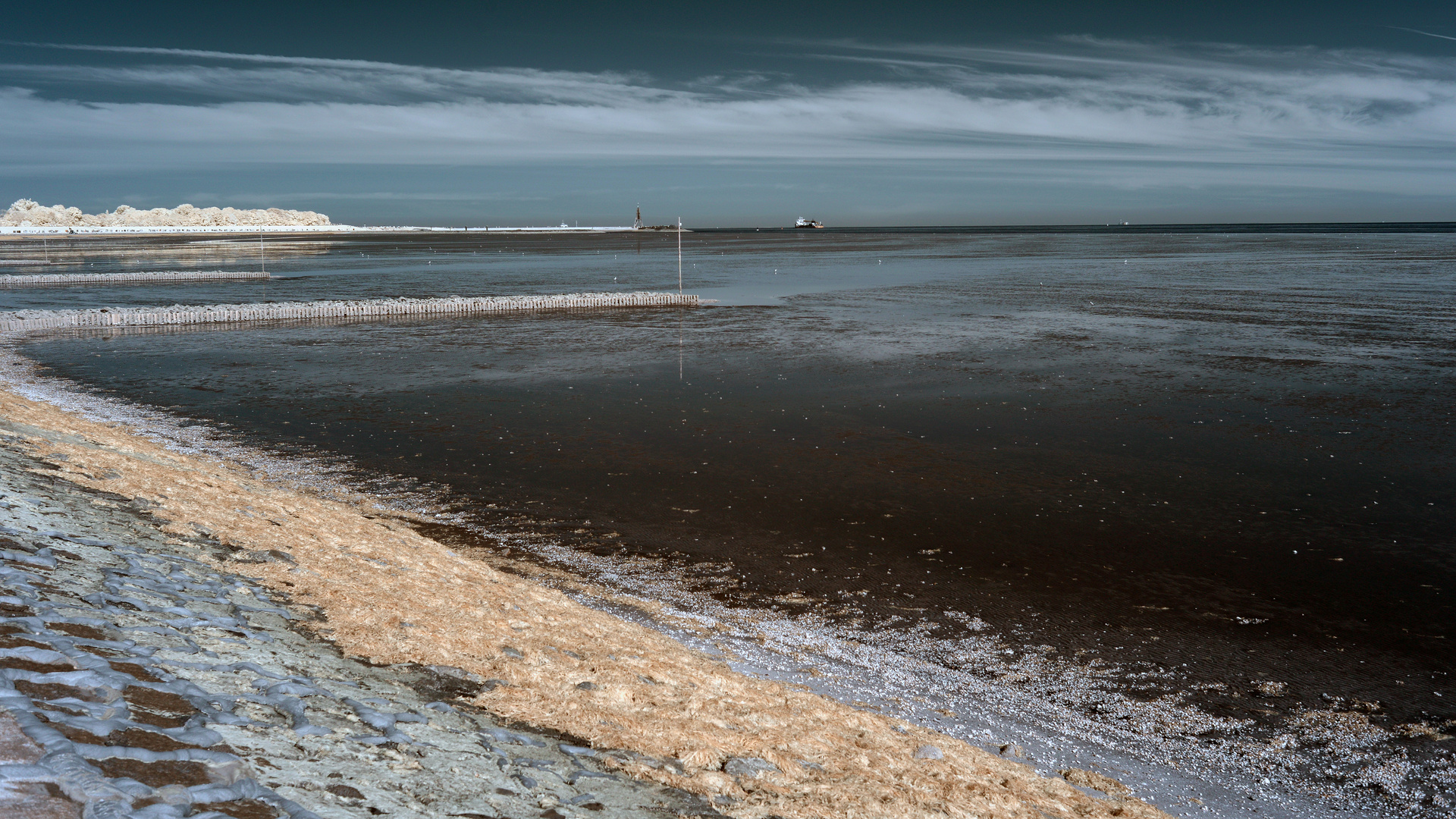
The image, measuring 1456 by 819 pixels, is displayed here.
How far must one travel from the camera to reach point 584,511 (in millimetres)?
13062

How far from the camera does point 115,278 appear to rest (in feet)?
205

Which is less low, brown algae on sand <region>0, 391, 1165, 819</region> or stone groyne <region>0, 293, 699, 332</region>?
stone groyne <region>0, 293, 699, 332</region>

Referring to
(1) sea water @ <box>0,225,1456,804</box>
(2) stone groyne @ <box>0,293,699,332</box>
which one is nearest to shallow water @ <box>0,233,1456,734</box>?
(1) sea water @ <box>0,225,1456,804</box>

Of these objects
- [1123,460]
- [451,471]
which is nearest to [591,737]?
[451,471]

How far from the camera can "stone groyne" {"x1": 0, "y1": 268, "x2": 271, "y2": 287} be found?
56.4 meters

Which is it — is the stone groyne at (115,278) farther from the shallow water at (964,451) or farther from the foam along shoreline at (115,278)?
the shallow water at (964,451)

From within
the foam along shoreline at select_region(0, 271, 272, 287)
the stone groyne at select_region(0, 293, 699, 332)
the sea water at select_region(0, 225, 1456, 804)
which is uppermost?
the foam along shoreline at select_region(0, 271, 272, 287)

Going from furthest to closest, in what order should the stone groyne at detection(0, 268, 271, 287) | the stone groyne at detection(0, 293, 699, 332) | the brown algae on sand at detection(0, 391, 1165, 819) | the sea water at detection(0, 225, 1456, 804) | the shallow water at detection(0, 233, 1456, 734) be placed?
the stone groyne at detection(0, 268, 271, 287) < the stone groyne at detection(0, 293, 699, 332) < the shallow water at detection(0, 233, 1456, 734) < the sea water at detection(0, 225, 1456, 804) < the brown algae on sand at detection(0, 391, 1165, 819)

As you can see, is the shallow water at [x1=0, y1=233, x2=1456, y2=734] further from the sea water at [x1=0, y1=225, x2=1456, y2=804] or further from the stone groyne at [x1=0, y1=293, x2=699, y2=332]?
the stone groyne at [x1=0, y1=293, x2=699, y2=332]

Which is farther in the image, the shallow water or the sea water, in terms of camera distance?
the shallow water

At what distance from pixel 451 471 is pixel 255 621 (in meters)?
8.57

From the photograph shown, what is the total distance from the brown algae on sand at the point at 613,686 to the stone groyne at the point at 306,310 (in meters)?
30.2

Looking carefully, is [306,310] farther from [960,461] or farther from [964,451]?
[960,461]

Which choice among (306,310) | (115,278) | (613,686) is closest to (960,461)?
(613,686)
